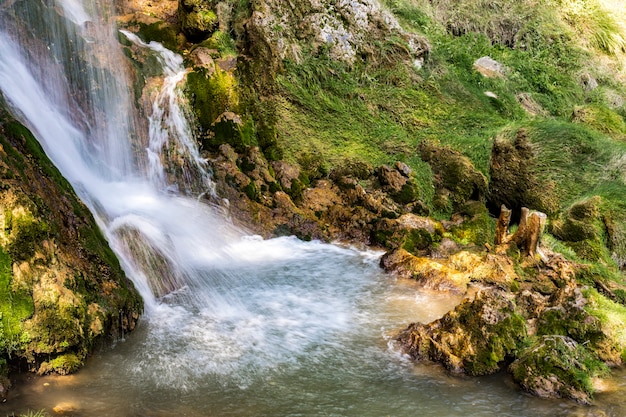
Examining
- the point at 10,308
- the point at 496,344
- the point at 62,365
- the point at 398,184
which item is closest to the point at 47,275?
the point at 10,308

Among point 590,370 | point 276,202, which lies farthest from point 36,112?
point 590,370

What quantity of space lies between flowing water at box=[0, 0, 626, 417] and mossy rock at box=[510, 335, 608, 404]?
160mm

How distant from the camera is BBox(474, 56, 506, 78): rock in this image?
1592 centimetres

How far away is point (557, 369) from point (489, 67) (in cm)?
1258

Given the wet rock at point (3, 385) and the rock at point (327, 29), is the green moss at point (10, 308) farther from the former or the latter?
the rock at point (327, 29)

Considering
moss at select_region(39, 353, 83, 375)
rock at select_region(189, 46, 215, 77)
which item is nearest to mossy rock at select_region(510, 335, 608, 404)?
moss at select_region(39, 353, 83, 375)

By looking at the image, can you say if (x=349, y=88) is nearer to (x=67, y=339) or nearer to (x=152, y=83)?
(x=152, y=83)

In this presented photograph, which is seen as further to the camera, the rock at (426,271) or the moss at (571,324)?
the rock at (426,271)

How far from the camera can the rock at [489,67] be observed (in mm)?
15922

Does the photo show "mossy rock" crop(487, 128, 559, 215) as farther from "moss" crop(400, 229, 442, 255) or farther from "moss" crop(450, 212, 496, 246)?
"moss" crop(400, 229, 442, 255)

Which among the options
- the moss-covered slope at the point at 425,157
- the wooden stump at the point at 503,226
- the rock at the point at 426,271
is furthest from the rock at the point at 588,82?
the rock at the point at 426,271

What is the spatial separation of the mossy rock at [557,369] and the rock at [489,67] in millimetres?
11612

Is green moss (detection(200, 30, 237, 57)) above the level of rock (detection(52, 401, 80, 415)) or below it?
above

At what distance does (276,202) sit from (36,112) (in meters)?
4.44
